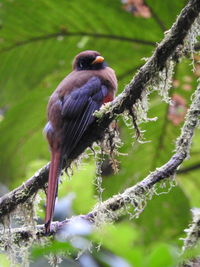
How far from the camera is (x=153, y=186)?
227 cm

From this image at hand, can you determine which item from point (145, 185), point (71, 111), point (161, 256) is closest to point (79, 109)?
point (71, 111)

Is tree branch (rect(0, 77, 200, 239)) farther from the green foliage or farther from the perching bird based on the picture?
the green foliage

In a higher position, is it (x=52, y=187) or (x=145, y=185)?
(x=52, y=187)

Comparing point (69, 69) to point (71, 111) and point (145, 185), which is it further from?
point (145, 185)

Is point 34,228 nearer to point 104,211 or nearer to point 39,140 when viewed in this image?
point 104,211

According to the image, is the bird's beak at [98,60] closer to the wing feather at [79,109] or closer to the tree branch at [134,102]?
the wing feather at [79,109]

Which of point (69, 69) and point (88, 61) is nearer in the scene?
point (88, 61)

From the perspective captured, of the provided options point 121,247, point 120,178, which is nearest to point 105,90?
point 120,178

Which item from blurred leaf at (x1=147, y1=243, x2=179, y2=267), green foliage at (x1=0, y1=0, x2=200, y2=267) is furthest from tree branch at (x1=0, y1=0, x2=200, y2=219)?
green foliage at (x1=0, y1=0, x2=200, y2=267)

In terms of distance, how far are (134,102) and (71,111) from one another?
0.65 m

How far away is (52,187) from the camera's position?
2412 millimetres

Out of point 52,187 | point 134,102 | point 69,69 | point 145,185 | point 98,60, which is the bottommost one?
point 145,185

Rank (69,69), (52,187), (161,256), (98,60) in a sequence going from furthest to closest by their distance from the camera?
(69,69)
(98,60)
(52,187)
(161,256)

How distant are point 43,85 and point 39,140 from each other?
42 centimetres
